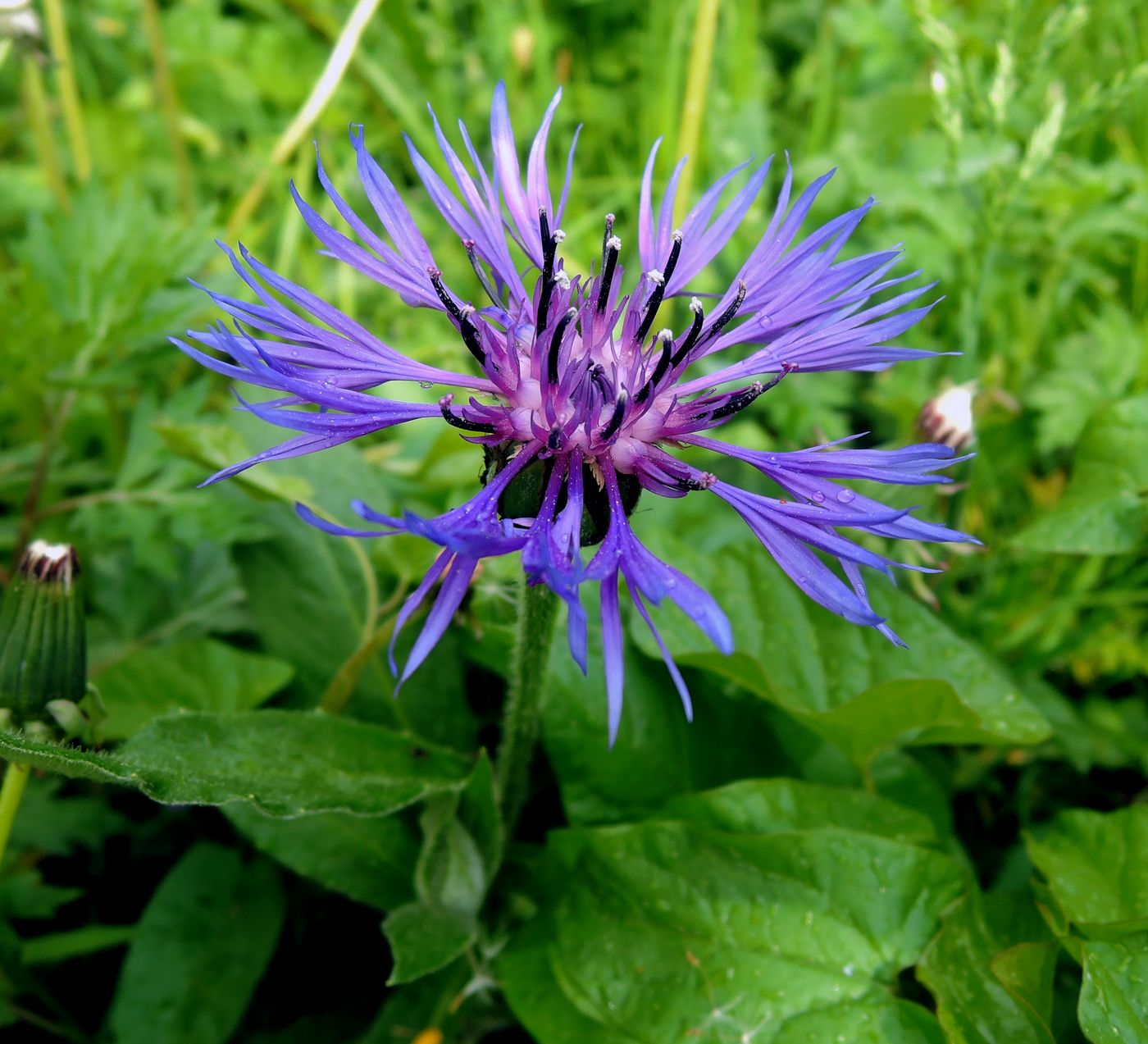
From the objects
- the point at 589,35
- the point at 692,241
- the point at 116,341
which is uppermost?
the point at 589,35

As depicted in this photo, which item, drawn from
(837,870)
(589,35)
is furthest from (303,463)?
(589,35)

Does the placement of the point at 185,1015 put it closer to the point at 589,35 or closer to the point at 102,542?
the point at 102,542

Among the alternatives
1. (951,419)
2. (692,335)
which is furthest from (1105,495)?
(692,335)

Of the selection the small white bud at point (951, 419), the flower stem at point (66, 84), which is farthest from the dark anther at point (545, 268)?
the flower stem at point (66, 84)

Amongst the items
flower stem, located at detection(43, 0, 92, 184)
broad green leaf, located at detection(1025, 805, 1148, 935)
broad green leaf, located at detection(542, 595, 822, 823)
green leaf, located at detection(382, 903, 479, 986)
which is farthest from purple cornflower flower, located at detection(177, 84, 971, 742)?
flower stem, located at detection(43, 0, 92, 184)

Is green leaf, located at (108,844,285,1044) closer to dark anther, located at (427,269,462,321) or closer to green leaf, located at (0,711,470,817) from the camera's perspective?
green leaf, located at (0,711,470,817)
